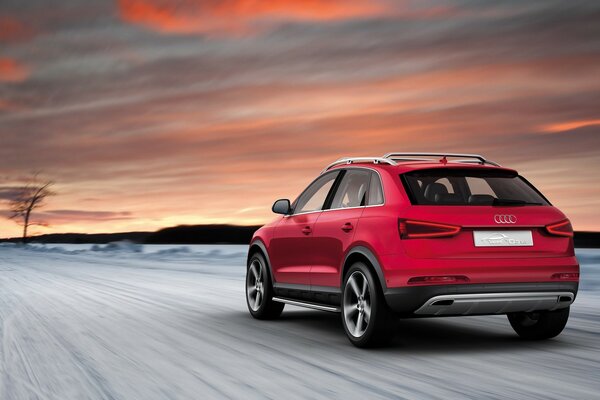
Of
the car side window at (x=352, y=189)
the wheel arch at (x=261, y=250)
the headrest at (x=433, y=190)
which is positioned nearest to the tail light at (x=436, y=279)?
the headrest at (x=433, y=190)

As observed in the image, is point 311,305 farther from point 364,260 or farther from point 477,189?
point 477,189

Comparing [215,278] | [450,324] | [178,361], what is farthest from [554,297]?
[215,278]

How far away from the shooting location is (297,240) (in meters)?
9.85

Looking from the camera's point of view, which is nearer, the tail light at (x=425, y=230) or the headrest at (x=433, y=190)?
the tail light at (x=425, y=230)

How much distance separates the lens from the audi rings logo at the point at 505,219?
773 cm

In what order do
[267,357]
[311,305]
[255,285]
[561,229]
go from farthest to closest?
1. [255,285]
2. [311,305]
3. [561,229]
4. [267,357]

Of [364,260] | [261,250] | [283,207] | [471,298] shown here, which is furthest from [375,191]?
[261,250]

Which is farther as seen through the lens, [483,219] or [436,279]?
[483,219]

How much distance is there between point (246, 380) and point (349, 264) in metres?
2.34

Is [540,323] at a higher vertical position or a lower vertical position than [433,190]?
lower

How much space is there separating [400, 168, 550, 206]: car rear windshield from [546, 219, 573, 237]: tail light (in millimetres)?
264

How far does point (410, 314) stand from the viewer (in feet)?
25.2

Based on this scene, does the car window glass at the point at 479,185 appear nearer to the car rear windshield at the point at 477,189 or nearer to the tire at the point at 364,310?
the car rear windshield at the point at 477,189

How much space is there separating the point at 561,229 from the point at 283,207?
138 inches
